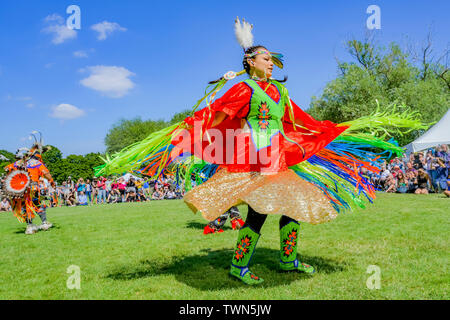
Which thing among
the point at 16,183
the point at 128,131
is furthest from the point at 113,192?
the point at 128,131

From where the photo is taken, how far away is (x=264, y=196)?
298 cm

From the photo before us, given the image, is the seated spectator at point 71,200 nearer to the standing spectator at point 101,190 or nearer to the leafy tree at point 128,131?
the standing spectator at point 101,190

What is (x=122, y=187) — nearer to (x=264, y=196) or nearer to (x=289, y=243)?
(x=289, y=243)

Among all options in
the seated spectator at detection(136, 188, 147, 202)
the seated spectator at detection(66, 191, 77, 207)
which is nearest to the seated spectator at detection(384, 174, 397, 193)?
the seated spectator at detection(136, 188, 147, 202)

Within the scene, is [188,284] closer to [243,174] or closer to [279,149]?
[243,174]

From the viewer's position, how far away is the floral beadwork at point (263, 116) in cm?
349

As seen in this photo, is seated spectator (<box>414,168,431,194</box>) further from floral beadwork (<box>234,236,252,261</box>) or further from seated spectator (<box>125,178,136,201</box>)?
seated spectator (<box>125,178,136,201</box>)

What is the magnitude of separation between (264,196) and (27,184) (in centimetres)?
659

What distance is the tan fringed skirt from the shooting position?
288 centimetres

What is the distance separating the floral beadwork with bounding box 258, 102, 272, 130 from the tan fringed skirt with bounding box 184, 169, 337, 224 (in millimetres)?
501
